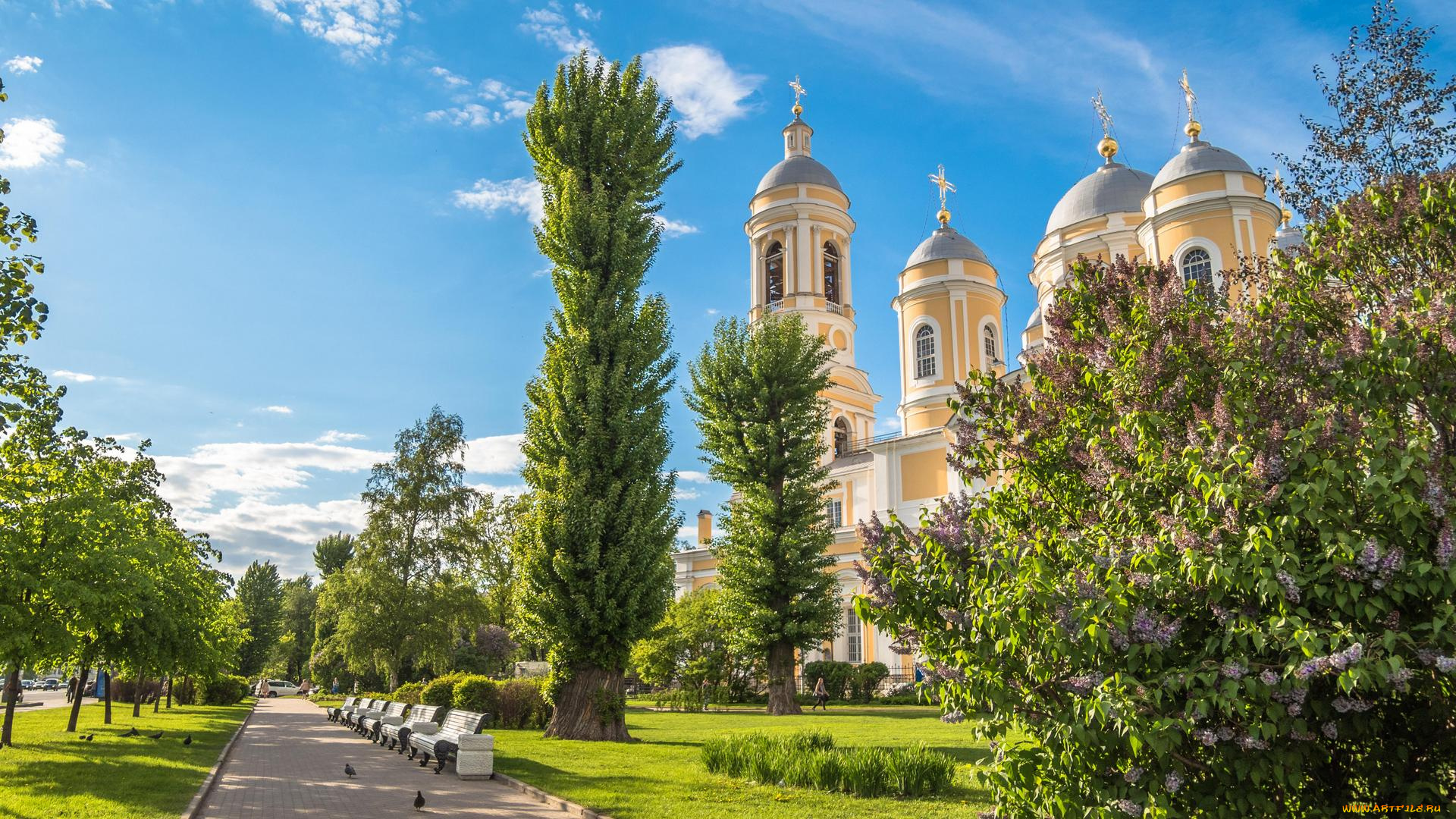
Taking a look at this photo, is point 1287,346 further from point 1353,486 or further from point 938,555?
point 938,555

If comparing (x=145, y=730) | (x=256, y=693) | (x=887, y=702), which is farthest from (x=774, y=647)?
(x=256, y=693)

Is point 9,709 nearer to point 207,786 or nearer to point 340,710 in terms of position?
point 207,786

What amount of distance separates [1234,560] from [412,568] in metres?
36.0

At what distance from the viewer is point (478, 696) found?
21625 millimetres

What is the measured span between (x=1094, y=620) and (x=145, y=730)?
75.8 ft

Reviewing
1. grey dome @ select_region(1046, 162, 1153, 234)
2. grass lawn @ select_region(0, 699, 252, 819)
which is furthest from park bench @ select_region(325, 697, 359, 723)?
grey dome @ select_region(1046, 162, 1153, 234)

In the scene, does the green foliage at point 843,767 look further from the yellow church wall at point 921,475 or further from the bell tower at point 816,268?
the bell tower at point 816,268

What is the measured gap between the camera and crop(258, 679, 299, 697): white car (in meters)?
55.1

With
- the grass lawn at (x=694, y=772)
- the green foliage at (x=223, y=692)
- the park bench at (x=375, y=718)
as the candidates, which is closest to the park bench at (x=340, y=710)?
the park bench at (x=375, y=718)

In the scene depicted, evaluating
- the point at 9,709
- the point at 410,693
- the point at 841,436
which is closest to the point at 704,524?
the point at 841,436

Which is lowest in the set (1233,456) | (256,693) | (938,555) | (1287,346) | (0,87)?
(256,693)

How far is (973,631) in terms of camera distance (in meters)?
4.74

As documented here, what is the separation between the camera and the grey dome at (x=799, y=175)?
45.2 meters

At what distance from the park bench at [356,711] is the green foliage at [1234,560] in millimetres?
20790
